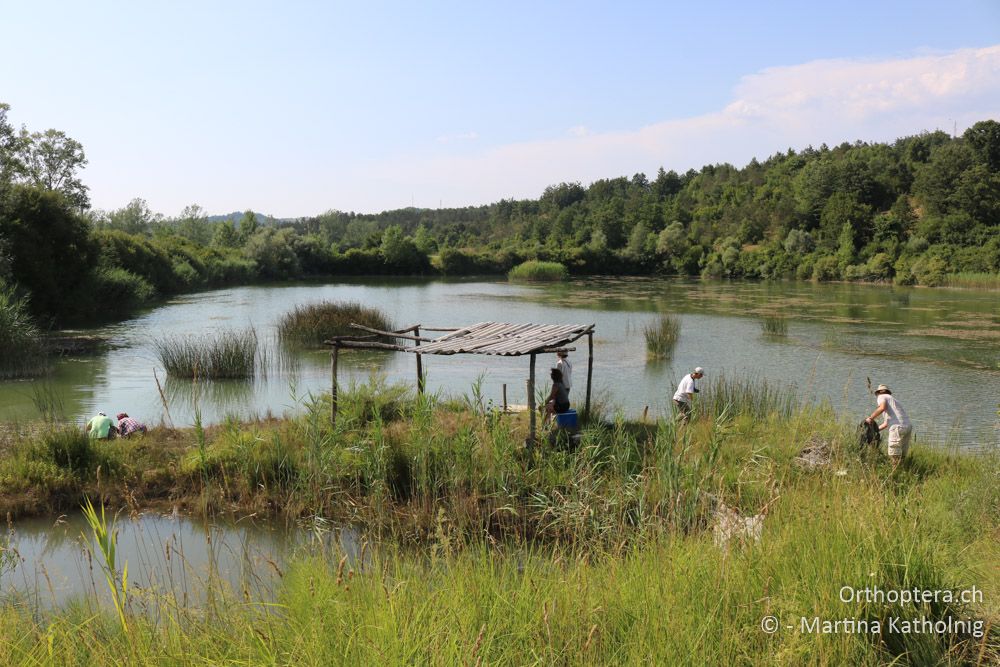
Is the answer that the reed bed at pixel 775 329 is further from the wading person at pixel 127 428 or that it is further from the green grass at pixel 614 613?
the green grass at pixel 614 613

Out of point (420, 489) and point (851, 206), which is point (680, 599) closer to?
point (420, 489)

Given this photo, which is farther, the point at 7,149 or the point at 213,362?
the point at 7,149

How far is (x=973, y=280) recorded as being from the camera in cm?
4850

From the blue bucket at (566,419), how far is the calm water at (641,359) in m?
2.04

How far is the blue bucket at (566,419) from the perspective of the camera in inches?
369

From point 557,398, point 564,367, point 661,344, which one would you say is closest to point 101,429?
point 557,398

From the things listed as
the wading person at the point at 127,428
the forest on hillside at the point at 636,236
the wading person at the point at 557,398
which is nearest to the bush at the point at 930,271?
the forest on hillside at the point at 636,236

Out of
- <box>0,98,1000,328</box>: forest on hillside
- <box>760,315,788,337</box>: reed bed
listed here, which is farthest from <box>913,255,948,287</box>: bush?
<box>760,315,788,337</box>: reed bed

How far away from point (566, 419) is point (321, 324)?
1373cm

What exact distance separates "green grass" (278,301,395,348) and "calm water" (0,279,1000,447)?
3.78 feet

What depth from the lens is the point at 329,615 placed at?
9.82ft

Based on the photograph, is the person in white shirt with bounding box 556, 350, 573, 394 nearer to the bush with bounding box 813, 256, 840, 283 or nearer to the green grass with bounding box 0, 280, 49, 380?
the green grass with bounding box 0, 280, 49, 380

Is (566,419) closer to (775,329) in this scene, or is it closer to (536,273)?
(775,329)

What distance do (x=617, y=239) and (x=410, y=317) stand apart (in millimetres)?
62160
